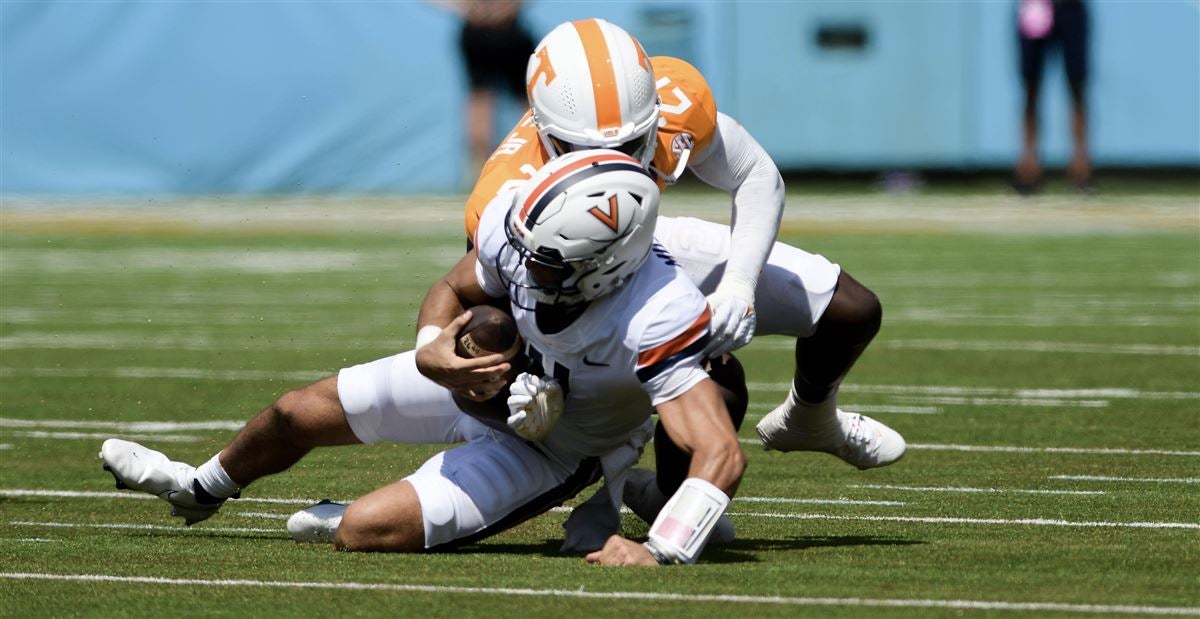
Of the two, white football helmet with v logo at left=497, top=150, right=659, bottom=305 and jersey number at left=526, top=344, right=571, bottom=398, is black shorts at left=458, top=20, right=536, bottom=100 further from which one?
white football helmet with v logo at left=497, top=150, right=659, bottom=305

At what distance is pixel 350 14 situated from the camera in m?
22.0

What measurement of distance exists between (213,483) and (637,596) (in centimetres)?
171

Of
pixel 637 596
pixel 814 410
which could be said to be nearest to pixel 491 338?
pixel 637 596

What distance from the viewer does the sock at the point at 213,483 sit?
5855 mm

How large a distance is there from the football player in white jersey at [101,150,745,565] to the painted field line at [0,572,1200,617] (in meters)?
0.38

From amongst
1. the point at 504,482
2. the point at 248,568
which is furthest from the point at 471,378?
the point at 248,568

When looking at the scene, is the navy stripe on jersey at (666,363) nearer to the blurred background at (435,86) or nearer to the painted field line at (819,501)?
the painted field line at (819,501)

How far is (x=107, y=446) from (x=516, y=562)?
52.2 inches

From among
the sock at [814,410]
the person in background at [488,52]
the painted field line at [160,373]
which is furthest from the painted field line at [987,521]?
the person in background at [488,52]

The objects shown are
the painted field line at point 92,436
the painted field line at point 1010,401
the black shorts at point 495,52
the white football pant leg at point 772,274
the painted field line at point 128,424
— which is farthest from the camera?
the black shorts at point 495,52

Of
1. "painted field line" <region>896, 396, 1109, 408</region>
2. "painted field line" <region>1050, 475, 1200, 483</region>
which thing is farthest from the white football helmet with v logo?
"painted field line" <region>896, 396, 1109, 408</region>

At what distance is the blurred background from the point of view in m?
21.7

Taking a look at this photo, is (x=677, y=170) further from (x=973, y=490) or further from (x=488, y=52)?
(x=488, y=52)

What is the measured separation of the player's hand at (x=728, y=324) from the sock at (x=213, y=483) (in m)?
1.47
